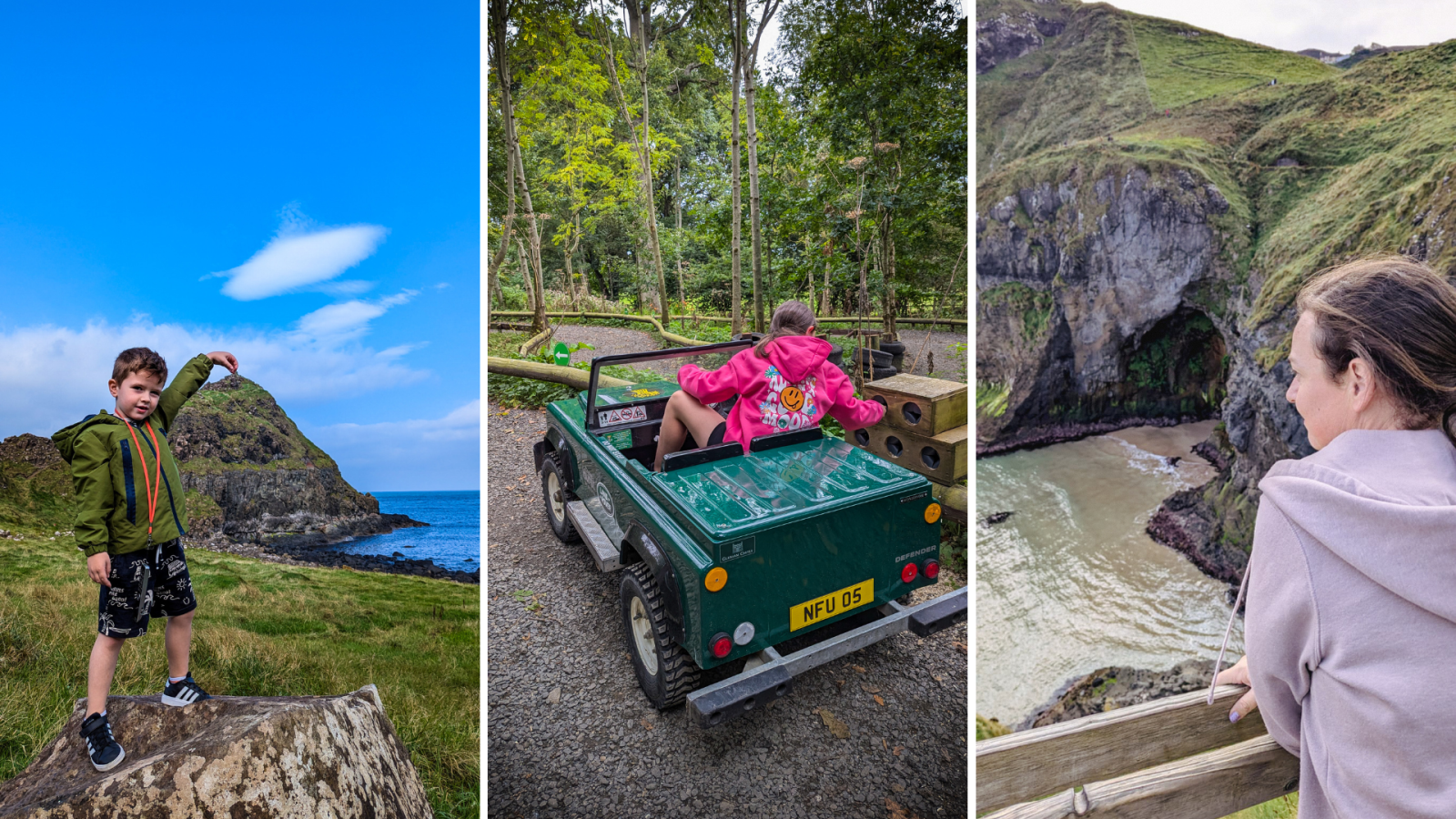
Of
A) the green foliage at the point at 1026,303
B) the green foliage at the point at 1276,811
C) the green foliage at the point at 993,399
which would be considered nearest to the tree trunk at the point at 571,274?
the green foliage at the point at 1276,811

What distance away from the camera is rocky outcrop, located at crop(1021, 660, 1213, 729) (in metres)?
10.2

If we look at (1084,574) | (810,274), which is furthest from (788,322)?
(1084,574)

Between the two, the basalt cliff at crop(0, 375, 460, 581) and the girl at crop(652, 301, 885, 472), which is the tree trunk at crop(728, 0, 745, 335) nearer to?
the girl at crop(652, 301, 885, 472)

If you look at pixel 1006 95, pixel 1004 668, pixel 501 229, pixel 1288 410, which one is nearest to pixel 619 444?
pixel 501 229

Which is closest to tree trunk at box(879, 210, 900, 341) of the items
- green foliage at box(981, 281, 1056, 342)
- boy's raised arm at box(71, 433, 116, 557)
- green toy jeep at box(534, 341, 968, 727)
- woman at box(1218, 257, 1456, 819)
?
green toy jeep at box(534, 341, 968, 727)

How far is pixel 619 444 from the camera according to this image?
3.40 meters

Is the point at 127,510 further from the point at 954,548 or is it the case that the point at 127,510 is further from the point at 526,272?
the point at 954,548

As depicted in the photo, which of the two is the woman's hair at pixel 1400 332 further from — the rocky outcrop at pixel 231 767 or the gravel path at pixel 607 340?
the gravel path at pixel 607 340

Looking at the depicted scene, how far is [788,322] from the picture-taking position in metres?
2.59

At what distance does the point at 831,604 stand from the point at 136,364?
2.29 metres

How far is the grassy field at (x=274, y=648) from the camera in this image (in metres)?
2.05

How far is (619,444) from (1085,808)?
2699 millimetres

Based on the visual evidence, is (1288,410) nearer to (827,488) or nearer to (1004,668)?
(1004,668)

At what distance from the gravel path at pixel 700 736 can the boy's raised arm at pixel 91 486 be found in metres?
1.35
